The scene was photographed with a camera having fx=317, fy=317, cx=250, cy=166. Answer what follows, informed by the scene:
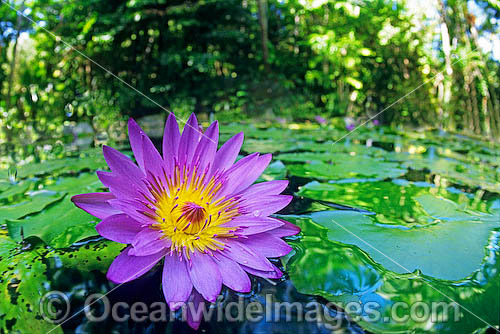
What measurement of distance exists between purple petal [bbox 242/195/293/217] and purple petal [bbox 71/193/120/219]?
0.16m

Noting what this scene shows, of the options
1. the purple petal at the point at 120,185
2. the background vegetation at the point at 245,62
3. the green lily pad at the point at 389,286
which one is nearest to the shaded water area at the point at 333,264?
the green lily pad at the point at 389,286

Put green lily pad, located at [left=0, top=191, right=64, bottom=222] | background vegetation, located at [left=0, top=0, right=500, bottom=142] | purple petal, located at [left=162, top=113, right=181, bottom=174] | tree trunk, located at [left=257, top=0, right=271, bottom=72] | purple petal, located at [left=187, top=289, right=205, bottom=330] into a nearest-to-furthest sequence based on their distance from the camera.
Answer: purple petal, located at [left=187, top=289, right=205, bottom=330] < purple petal, located at [left=162, top=113, right=181, bottom=174] < green lily pad, located at [left=0, top=191, right=64, bottom=222] < background vegetation, located at [left=0, top=0, right=500, bottom=142] < tree trunk, located at [left=257, top=0, right=271, bottom=72]

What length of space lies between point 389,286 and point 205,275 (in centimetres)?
21

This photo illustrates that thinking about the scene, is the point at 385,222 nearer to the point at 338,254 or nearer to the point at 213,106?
the point at 338,254

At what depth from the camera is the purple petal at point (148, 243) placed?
1.06 ft

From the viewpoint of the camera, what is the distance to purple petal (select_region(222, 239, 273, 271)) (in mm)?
361

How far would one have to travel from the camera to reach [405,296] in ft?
1.18

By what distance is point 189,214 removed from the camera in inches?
14.3

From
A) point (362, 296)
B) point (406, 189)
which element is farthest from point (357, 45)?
point (362, 296)

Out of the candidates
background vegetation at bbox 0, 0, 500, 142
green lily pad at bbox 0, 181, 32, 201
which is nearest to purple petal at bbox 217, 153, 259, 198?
green lily pad at bbox 0, 181, 32, 201

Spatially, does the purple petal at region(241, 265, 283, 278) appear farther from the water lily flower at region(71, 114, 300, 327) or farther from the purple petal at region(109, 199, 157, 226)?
the purple petal at region(109, 199, 157, 226)

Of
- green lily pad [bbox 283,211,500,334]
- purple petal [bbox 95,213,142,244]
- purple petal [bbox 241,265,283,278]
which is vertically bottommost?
green lily pad [bbox 283,211,500,334]

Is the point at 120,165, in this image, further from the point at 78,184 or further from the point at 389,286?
the point at 78,184

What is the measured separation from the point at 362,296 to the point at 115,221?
0.29 m
